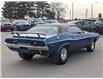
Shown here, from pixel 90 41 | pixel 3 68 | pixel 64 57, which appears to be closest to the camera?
pixel 3 68

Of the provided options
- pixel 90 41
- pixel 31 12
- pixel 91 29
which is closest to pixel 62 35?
pixel 90 41

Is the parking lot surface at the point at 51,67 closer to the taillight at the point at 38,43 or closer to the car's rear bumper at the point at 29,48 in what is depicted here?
the car's rear bumper at the point at 29,48

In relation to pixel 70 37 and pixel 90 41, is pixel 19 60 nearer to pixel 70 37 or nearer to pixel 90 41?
pixel 70 37

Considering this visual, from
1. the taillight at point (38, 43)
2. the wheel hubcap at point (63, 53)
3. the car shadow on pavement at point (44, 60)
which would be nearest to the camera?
the taillight at point (38, 43)

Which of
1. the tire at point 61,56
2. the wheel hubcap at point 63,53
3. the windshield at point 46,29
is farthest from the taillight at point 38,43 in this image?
the wheel hubcap at point 63,53

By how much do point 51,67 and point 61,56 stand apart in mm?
627

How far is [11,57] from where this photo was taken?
10188 mm

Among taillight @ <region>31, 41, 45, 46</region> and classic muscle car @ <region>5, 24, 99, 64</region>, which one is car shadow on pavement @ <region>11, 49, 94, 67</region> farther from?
taillight @ <region>31, 41, 45, 46</region>

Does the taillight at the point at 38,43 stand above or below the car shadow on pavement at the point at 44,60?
above

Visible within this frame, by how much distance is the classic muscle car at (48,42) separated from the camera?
8273 mm

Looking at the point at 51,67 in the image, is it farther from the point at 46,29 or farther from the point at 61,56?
the point at 46,29

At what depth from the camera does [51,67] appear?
8.42m

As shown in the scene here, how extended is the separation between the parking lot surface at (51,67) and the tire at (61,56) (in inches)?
6.3

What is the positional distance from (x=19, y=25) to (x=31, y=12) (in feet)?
87.2
